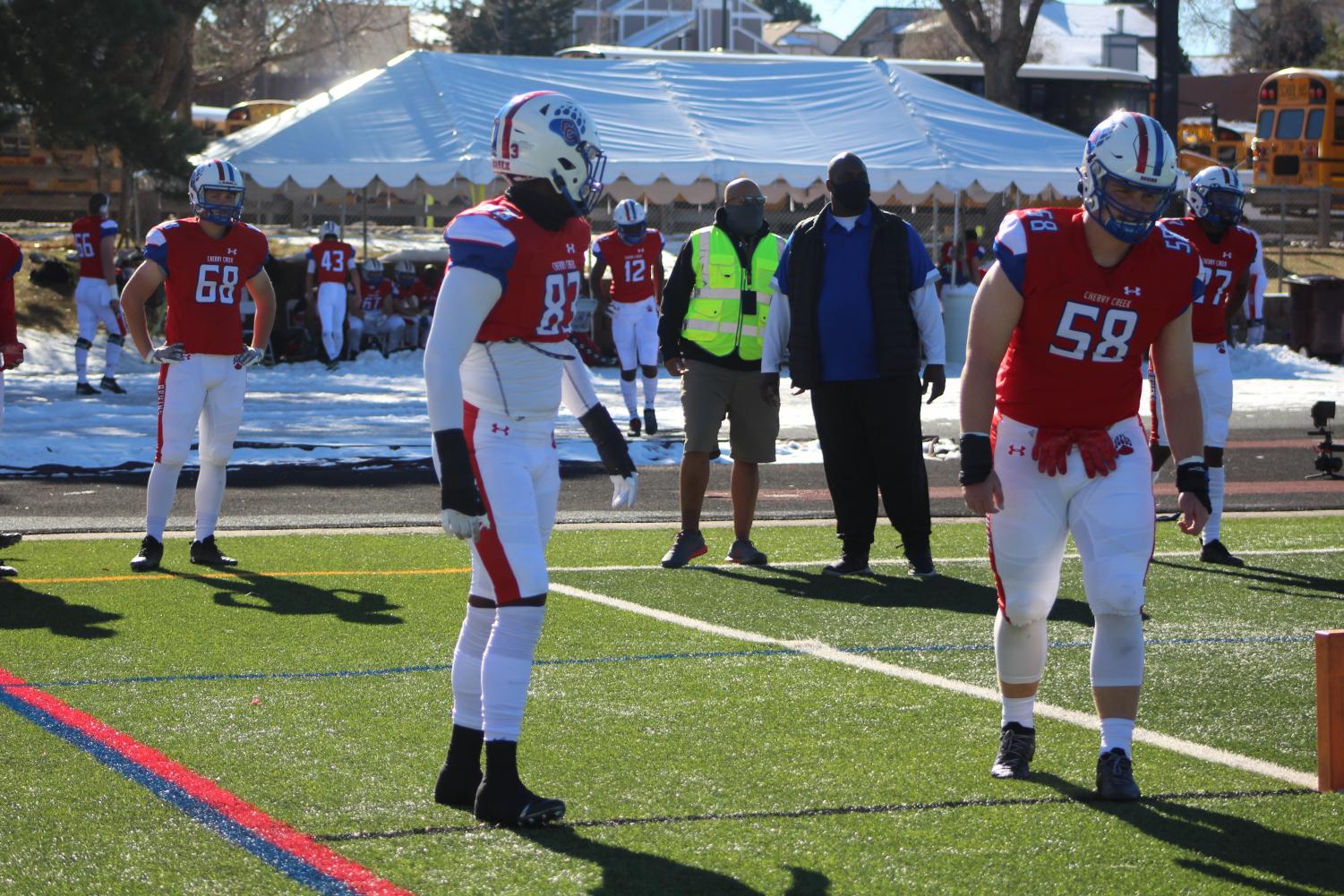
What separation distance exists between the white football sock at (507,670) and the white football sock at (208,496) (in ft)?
16.5

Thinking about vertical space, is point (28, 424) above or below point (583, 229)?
below

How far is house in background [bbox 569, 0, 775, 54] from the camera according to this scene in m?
85.0

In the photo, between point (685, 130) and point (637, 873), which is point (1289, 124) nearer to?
point (685, 130)

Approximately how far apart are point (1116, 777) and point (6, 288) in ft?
22.1

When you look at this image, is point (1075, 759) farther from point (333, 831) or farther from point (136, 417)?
point (136, 417)

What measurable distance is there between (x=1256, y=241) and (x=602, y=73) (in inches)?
712

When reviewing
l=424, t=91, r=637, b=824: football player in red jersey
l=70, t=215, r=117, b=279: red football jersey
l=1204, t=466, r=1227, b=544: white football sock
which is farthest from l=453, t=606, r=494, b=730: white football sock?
A: l=70, t=215, r=117, b=279: red football jersey

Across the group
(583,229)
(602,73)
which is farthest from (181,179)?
(583,229)

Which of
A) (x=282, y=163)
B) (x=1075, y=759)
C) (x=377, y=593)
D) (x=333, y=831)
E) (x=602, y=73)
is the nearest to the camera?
(x=333, y=831)

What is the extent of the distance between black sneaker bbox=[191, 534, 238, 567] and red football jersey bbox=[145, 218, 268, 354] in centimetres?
107

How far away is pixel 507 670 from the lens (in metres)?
4.69

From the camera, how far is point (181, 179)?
2441 centimetres

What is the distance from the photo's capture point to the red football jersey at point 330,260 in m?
22.5

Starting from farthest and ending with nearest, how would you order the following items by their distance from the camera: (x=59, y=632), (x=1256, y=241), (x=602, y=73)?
(x=602, y=73)
(x=1256, y=241)
(x=59, y=632)
